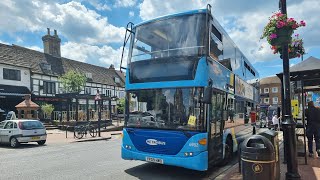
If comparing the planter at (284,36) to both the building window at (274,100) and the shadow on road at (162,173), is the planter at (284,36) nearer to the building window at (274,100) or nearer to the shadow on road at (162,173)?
the shadow on road at (162,173)

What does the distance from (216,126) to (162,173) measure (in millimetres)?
2004

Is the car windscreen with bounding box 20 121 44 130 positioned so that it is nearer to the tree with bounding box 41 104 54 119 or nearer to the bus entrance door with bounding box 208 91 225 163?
the bus entrance door with bounding box 208 91 225 163

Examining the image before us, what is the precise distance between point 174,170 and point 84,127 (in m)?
14.1

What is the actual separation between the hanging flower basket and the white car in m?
13.9

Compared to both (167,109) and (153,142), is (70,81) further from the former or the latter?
(167,109)

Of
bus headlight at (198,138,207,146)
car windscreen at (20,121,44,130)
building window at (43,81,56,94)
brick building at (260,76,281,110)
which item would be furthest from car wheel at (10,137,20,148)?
brick building at (260,76,281,110)

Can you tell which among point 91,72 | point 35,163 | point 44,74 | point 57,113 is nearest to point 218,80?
point 35,163

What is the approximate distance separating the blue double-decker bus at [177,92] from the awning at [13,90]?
27836 mm

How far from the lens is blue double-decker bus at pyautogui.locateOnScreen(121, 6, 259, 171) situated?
736cm

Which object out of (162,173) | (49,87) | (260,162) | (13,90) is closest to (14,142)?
(162,173)

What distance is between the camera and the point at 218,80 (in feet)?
27.6

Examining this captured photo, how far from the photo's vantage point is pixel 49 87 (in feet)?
126

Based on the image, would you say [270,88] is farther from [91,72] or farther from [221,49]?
[221,49]

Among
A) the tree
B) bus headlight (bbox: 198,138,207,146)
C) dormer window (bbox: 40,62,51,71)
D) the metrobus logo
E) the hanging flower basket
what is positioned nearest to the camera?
the hanging flower basket
